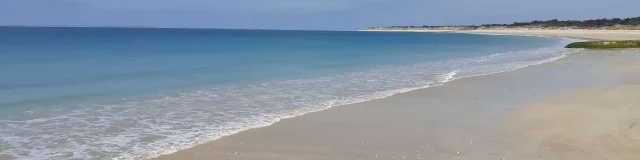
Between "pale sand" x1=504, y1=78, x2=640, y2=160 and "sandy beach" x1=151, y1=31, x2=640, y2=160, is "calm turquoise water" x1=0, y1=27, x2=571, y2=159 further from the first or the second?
"pale sand" x1=504, y1=78, x2=640, y2=160

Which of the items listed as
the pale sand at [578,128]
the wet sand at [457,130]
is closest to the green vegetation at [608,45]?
the wet sand at [457,130]

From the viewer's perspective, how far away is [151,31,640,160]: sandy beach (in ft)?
27.7

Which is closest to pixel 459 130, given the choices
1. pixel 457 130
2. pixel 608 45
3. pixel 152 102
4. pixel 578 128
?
pixel 457 130

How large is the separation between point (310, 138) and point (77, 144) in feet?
12.0

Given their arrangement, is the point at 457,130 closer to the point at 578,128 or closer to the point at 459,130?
the point at 459,130

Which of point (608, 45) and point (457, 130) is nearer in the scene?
point (457, 130)

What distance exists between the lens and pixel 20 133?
9.79m

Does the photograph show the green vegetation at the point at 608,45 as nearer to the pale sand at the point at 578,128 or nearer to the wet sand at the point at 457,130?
the wet sand at the point at 457,130

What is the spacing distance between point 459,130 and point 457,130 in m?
0.04

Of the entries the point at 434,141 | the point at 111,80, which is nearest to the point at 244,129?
the point at 434,141

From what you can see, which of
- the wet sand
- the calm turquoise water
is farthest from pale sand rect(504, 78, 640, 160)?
the calm turquoise water

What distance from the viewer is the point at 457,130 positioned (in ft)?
33.7

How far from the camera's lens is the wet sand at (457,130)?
8.46 meters

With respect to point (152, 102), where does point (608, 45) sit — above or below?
below
